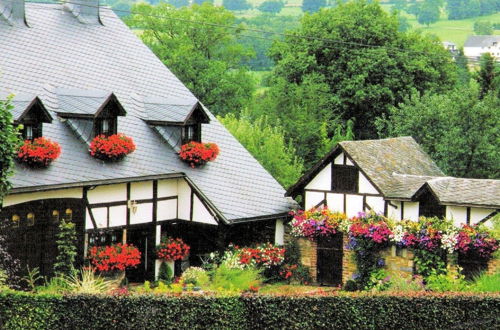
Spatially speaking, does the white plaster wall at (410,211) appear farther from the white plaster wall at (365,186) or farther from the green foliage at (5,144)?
the green foliage at (5,144)

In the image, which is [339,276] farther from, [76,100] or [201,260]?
[76,100]

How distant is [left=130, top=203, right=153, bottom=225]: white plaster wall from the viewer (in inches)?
1090

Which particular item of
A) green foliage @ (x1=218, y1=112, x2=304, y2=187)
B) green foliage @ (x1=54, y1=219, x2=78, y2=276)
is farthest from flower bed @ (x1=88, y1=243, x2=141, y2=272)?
green foliage @ (x1=218, y1=112, x2=304, y2=187)

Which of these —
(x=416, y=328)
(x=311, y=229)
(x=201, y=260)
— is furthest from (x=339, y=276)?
(x=416, y=328)

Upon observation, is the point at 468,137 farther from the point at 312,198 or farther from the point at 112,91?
the point at 112,91

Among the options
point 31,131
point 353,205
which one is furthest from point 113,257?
point 353,205

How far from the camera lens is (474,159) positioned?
41719 mm

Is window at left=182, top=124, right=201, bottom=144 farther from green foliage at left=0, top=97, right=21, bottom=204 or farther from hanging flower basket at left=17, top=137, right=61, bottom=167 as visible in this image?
green foliage at left=0, top=97, right=21, bottom=204

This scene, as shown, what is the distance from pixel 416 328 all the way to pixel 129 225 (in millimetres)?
8523

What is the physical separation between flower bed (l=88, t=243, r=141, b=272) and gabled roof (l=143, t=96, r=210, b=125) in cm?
371

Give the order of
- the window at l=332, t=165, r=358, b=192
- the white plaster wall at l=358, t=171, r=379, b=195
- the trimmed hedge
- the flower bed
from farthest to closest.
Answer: the window at l=332, t=165, r=358, b=192, the white plaster wall at l=358, t=171, r=379, b=195, the flower bed, the trimmed hedge

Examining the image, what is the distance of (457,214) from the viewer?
28547 millimetres

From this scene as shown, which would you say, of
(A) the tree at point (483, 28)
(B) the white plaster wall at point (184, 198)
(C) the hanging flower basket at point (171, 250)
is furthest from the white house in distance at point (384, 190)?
(A) the tree at point (483, 28)

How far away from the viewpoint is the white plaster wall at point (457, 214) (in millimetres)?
28469
